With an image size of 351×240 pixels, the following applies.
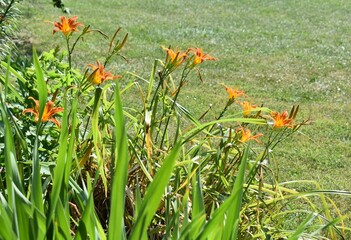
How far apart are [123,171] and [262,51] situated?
Result: 8.64m

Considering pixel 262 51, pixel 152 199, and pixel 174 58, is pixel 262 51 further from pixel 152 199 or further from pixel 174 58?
pixel 152 199

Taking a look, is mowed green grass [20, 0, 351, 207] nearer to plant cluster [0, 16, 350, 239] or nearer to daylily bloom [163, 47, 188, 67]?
plant cluster [0, 16, 350, 239]

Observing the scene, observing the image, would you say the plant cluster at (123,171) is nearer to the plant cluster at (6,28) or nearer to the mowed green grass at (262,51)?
the mowed green grass at (262,51)

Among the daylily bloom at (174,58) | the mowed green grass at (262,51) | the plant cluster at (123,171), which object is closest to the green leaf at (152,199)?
the plant cluster at (123,171)

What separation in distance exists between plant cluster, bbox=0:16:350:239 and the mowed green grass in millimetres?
720

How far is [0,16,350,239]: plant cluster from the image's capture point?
1.77 m

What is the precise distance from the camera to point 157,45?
10.2 meters

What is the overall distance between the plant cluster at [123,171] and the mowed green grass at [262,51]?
0.72 m

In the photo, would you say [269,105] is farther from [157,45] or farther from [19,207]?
[19,207]

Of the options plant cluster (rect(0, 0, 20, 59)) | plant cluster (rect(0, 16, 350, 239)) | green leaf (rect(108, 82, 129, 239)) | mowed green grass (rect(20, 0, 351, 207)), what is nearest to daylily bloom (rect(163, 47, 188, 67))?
plant cluster (rect(0, 16, 350, 239))

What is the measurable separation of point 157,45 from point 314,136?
445 centimetres

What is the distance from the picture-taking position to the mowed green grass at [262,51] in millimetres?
5996

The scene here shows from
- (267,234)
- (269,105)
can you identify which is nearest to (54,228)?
(267,234)

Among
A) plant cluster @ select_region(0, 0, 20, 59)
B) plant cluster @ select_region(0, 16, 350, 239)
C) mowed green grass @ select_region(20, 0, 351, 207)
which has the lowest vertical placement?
mowed green grass @ select_region(20, 0, 351, 207)
